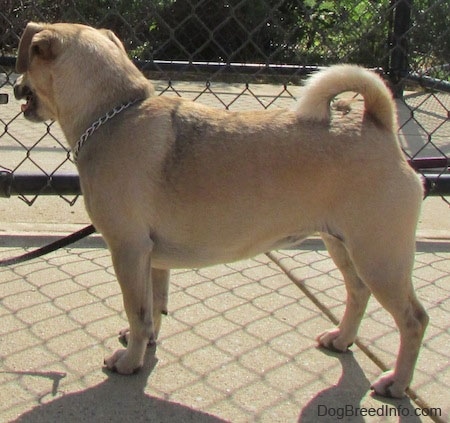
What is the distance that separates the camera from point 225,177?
9.05ft

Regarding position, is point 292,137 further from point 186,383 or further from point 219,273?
point 219,273

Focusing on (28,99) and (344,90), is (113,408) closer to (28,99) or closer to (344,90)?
(28,99)

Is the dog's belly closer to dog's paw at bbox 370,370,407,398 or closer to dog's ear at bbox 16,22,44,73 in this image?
dog's paw at bbox 370,370,407,398

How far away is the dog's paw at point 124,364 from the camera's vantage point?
284 centimetres

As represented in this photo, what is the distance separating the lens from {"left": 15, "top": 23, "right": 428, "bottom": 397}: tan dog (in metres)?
2.69

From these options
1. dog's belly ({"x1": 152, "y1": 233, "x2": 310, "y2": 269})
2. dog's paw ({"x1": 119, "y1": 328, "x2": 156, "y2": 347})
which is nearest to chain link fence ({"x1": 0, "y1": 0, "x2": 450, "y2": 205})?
dog's paw ({"x1": 119, "y1": 328, "x2": 156, "y2": 347})

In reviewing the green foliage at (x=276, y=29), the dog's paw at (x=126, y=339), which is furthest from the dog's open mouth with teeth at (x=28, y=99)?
the green foliage at (x=276, y=29)

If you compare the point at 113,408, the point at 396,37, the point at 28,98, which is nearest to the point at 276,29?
the point at 396,37

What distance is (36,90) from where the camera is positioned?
2957 mm

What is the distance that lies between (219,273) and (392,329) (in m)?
0.94

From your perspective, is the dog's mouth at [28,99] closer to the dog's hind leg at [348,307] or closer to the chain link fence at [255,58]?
the chain link fence at [255,58]

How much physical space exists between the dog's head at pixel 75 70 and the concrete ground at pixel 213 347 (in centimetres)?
94

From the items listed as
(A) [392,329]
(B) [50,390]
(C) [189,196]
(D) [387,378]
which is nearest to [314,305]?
(A) [392,329]

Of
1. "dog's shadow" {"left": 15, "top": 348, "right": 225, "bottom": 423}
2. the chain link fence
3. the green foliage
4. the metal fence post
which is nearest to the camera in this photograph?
"dog's shadow" {"left": 15, "top": 348, "right": 225, "bottom": 423}
